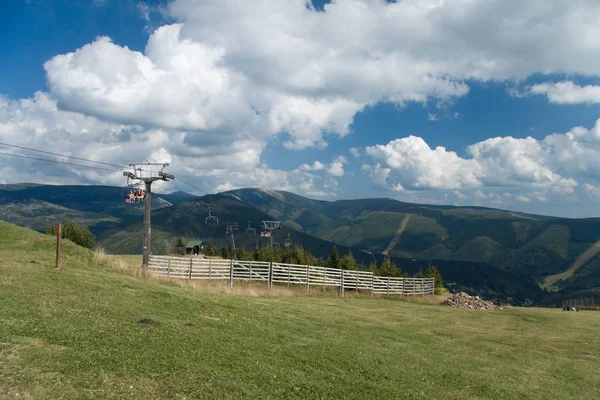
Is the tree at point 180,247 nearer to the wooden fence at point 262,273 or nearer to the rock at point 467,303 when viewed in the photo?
the wooden fence at point 262,273

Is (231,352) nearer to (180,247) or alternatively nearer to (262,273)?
(262,273)

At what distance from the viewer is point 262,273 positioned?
27109 millimetres

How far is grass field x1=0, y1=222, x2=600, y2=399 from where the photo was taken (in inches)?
271

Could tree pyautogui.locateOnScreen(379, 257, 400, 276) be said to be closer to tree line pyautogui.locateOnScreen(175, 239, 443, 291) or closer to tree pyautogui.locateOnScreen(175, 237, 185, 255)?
tree line pyautogui.locateOnScreen(175, 239, 443, 291)

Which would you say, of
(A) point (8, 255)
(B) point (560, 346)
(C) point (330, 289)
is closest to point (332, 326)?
(B) point (560, 346)

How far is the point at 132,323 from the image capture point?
10102mm

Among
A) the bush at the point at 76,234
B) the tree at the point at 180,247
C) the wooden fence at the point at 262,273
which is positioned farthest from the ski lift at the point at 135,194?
the tree at the point at 180,247

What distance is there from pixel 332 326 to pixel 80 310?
798cm

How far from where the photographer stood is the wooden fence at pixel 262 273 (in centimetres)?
2527

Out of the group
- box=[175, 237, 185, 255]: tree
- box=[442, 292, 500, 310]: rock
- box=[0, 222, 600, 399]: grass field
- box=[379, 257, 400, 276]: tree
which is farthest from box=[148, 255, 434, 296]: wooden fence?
box=[175, 237, 185, 255]: tree

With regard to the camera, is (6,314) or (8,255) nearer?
(6,314)

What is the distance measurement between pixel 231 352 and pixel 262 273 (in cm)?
1805

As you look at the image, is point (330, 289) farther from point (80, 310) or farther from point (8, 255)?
point (80, 310)

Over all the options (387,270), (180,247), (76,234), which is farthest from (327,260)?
(76,234)
